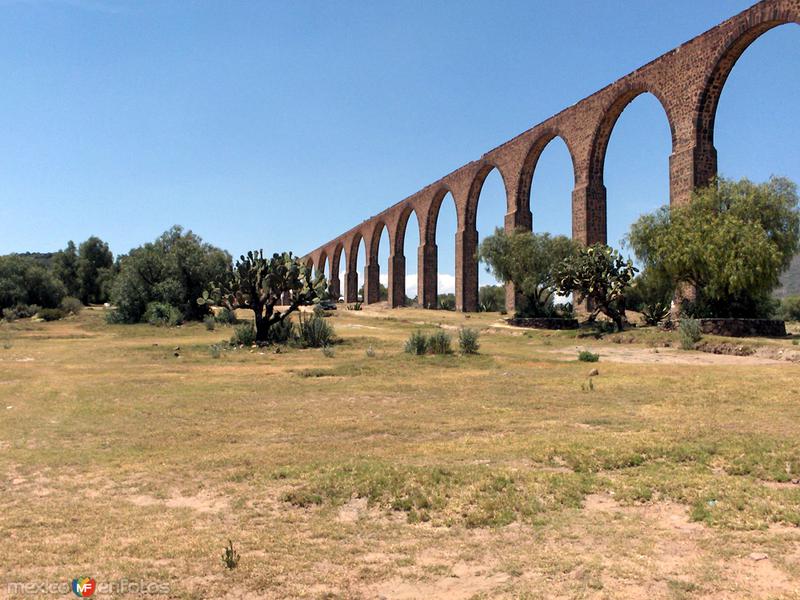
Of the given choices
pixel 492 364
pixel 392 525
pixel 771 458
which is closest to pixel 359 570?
pixel 392 525

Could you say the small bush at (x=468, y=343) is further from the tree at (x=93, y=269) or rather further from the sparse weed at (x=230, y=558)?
the tree at (x=93, y=269)

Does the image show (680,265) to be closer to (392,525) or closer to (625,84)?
(625,84)

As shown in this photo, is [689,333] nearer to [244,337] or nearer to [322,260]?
[244,337]

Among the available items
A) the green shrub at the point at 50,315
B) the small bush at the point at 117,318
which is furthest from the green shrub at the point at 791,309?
the green shrub at the point at 50,315

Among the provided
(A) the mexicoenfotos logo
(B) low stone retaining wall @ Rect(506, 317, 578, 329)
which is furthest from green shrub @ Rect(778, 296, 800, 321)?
(A) the mexicoenfotos logo

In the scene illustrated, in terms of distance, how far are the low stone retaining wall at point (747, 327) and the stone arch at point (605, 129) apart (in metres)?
11.5

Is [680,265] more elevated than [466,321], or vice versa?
[680,265]

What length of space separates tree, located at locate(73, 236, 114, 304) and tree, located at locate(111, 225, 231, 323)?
26745 mm

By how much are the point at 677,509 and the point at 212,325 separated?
77.3 ft

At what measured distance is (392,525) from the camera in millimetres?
3750

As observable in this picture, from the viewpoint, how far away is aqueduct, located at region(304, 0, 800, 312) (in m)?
20.7

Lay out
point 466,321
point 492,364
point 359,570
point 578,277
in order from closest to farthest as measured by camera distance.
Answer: point 359,570, point 492,364, point 578,277, point 466,321

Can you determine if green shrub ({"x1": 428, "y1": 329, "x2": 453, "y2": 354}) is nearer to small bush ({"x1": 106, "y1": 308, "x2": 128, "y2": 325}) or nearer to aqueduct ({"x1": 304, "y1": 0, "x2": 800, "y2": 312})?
aqueduct ({"x1": 304, "y1": 0, "x2": 800, "y2": 312})

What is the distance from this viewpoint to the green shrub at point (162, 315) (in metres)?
28.2
